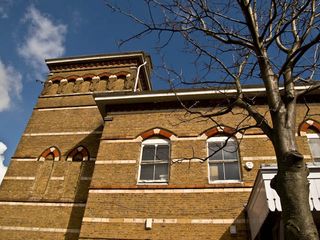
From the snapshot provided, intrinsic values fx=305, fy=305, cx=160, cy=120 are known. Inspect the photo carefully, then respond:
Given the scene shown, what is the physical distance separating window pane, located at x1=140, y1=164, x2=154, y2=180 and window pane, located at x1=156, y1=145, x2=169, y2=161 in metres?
0.42

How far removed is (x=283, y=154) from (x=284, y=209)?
0.76 metres

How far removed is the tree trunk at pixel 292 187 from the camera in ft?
12.2

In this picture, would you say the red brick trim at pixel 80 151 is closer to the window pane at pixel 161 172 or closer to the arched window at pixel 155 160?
the arched window at pixel 155 160

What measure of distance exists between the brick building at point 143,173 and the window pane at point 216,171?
32 mm

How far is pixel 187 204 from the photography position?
8.96 m

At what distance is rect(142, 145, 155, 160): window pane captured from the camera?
10.4m

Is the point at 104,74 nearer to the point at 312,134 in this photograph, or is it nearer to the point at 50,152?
the point at 50,152

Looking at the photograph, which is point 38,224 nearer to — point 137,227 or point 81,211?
point 81,211

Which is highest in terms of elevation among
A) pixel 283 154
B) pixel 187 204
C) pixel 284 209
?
pixel 187 204

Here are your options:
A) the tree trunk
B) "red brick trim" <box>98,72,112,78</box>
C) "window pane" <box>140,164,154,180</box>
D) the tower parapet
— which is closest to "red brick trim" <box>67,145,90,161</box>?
"window pane" <box>140,164,154,180</box>

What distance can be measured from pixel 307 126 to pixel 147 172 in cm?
548

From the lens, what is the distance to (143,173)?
10.0 metres

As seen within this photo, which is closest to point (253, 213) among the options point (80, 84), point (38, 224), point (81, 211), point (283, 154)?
point (283, 154)

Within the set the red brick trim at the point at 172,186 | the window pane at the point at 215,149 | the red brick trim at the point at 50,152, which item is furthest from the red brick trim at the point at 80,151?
the window pane at the point at 215,149
